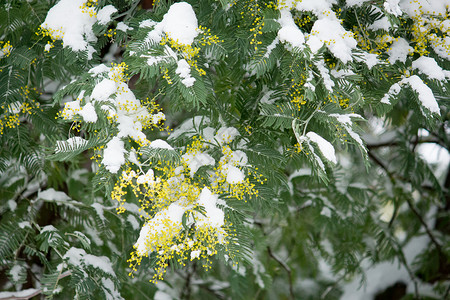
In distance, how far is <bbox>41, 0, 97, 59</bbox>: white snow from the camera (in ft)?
6.29

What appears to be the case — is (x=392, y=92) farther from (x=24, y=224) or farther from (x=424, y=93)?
(x=24, y=224)

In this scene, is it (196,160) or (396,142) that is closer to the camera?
(196,160)

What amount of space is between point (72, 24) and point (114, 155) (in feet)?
2.57

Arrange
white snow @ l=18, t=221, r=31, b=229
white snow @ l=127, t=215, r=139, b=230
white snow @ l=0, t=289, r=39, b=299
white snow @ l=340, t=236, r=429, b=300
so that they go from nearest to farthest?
white snow @ l=0, t=289, r=39, b=299
white snow @ l=18, t=221, r=31, b=229
white snow @ l=127, t=215, r=139, b=230
white snow @ l=340, t=236, r=429, b=300

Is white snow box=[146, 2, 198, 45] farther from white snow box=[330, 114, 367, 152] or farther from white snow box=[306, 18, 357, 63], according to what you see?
white snow box=[330, 114, 367, 152]

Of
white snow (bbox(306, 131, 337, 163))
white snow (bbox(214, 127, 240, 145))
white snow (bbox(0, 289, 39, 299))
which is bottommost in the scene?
white snow (bbox(0, 289, 39, 299))

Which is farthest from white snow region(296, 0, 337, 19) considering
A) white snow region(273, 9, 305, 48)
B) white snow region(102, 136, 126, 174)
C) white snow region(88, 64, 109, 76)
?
white snow region(102, 136, 126, 174)

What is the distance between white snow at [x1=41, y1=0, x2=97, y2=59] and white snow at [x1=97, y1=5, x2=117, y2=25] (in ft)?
0.15

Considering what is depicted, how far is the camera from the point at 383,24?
2002 millimetres

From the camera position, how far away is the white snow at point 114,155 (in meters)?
1.47

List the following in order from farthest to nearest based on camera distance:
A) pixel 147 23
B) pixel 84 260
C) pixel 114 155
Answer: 1. pixel 84 260
2. pixel 147 23
3. pixel 114 155

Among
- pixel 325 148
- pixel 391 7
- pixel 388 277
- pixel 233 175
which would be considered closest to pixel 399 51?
pixel 391 7

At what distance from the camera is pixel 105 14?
1896 mm

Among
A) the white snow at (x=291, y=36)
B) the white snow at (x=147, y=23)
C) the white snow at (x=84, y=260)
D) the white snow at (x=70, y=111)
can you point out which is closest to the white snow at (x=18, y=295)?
the white snow at (x=84, y=260)
